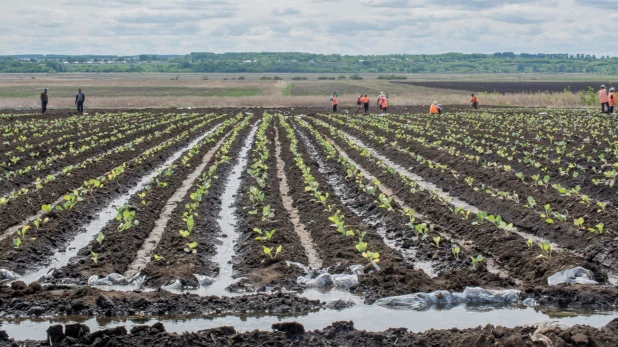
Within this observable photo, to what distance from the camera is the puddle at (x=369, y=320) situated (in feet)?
24.8

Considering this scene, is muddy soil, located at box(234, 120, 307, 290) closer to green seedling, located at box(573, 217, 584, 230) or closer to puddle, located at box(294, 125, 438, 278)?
puddle, located at box(294, 125, 438, 278)

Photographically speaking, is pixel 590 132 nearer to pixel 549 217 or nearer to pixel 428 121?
pixel 428 121

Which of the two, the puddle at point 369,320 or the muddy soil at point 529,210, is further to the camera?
the muddy soil at point 529,210

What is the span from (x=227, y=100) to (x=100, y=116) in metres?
20.4

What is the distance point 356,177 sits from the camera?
16.4 metres

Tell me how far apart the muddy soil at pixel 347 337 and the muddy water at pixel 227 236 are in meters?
1.80

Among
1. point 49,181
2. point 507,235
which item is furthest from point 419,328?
point 49,181

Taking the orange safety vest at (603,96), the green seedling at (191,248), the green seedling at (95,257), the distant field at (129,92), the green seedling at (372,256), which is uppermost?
the orange safety vest at (603,96)

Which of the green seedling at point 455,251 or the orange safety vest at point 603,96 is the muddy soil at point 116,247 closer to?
the green seedling at point 455,251

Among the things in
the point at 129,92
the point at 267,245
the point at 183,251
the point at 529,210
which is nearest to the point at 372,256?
the point at 267,245

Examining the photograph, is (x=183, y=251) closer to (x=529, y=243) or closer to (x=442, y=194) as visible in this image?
(x=529, y=243)

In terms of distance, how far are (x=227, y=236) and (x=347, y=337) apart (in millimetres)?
4951

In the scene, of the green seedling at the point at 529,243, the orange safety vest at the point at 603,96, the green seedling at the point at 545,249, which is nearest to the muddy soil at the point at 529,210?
the green seedling at the point at 545,249

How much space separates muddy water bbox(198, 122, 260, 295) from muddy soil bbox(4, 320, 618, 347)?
5.90 feet
